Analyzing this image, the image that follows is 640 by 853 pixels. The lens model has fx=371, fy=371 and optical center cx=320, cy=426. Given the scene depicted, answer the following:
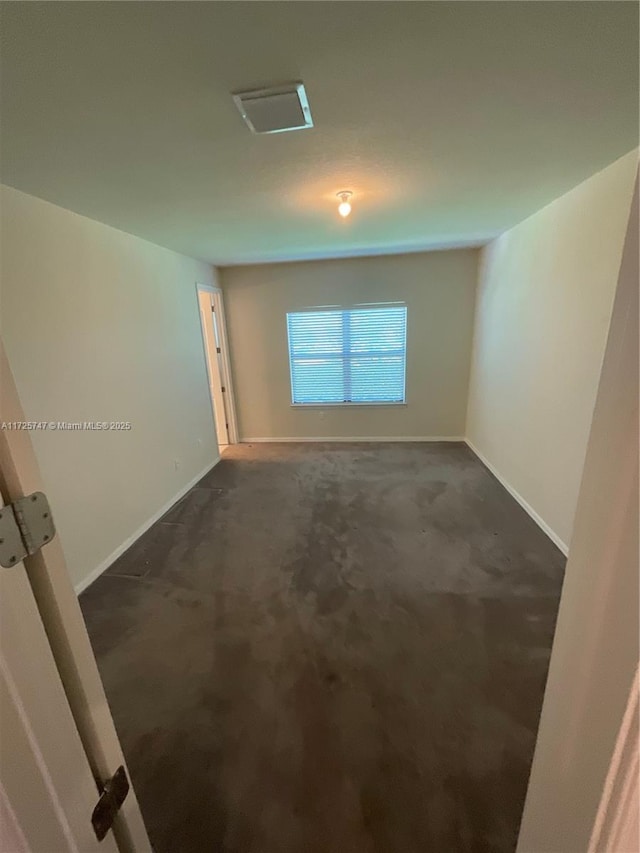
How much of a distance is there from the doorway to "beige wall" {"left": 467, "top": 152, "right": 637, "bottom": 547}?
3352 millimetres

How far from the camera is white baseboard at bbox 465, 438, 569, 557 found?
2.71 m

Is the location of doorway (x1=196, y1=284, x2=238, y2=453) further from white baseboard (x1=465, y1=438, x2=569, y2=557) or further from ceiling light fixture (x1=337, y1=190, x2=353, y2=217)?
white baseboard (x1=465, y1=438, x2=569, y2=557)

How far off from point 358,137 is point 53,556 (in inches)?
74.0

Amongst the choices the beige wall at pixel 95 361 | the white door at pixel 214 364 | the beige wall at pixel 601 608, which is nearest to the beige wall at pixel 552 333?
the beige wall at pixel 601 608

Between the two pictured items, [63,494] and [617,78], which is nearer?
[617,78]

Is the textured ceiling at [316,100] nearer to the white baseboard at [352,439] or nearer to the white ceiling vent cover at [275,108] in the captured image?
the white ceiling vent cover at [275,108]

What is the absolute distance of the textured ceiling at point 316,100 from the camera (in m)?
0.97

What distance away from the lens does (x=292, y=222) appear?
2.91m

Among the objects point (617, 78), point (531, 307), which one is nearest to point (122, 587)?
point (617, 78)

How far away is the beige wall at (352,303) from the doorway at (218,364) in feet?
0.49

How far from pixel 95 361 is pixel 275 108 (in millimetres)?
2071

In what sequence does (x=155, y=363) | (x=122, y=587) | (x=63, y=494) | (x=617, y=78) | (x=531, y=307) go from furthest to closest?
(x=155, y=363) → (x=531, y=307) → (x=122, y=587) → (x=63, y=494) → (x=617, y=78)

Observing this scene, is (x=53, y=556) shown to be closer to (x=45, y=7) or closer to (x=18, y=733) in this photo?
(x=18, y=733)

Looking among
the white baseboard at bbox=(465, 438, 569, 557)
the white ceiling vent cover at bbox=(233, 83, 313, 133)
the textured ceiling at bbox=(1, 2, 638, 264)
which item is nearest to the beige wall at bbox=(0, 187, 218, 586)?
the textured ceiling at bbox=(1, 2, 638, 264)
